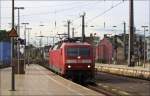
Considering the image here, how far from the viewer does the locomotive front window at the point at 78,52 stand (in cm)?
3753

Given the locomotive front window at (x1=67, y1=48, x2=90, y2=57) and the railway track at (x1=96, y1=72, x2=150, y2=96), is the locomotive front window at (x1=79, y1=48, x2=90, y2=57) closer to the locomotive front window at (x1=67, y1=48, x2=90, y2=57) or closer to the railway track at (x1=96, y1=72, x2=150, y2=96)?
the locomotive front window at (x1=67, y1=48, x2=90, y2=57)

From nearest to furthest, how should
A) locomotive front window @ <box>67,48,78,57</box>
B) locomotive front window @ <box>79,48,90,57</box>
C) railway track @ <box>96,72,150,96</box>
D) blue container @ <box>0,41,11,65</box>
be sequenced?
railway track @ <box>96,72,150,96</box>
locomotive front window @ <box>79,48,90,57</box>
locomotive front window @ <box>67,48,78,57</box>
blue container @ <box>0,41,11,65</box>

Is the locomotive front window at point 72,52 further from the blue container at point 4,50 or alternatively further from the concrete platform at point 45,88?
the blue container at point 4,50

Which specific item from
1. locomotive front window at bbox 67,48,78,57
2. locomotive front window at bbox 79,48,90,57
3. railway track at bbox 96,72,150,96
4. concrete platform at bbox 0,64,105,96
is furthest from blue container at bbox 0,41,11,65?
concrete platform at bbox 0,64,105,96

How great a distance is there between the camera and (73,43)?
3897 centimetres

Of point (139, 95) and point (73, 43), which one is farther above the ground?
point (73, 43)

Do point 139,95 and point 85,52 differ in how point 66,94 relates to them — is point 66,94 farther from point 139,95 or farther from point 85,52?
point 85,52

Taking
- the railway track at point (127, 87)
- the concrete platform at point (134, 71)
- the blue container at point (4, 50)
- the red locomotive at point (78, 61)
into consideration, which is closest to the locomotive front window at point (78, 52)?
the red locomotive at point (78, 61)

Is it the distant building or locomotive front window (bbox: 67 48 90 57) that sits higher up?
locomotive front window (bbox: 67 48 90 57)

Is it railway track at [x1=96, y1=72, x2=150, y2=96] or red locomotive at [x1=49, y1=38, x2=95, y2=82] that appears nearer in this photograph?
railway track at [x1=96, y1=72, x2=150, y2=96]

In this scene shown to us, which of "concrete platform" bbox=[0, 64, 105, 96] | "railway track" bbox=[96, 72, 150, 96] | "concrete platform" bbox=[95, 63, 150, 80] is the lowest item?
"concrete platform" bbox=[95, 63, 150, 80]

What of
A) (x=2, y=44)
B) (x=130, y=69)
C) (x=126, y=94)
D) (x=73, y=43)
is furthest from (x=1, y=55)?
(x=126, y=94)

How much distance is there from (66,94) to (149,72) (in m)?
25.4

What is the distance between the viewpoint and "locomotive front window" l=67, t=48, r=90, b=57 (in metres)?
37.5
